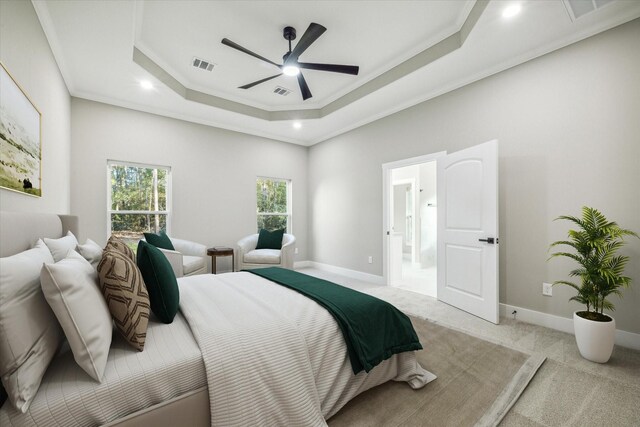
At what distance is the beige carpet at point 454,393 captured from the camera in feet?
5.17

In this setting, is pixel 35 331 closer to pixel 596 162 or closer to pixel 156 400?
pixel 156 400

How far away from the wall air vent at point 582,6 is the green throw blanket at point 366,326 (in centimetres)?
291

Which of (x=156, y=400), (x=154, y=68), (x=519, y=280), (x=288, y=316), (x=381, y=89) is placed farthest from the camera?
(x=381, y=89)

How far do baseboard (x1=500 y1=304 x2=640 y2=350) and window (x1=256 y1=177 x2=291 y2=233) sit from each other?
4124 millimetres

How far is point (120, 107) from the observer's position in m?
4.09

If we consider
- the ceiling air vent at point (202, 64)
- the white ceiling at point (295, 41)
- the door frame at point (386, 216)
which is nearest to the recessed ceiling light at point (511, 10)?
the white ceiling at point (295, 41)

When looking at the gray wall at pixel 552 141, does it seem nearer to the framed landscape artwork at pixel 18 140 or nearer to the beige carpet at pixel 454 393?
the beige carpet at pixel 454 393

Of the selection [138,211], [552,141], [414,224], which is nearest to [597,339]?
[552,141]

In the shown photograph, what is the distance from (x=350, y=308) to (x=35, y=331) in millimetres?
1427

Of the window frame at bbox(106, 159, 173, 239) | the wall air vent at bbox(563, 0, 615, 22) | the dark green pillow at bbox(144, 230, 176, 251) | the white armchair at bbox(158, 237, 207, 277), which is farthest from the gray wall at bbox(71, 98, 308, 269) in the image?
the wall air vent at bbox(563, 0, 615, 22)

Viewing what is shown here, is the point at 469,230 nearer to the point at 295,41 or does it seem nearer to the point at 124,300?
the point at 295,41

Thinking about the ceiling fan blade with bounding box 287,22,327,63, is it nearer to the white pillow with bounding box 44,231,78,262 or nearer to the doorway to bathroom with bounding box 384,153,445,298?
the doorway to bathroom with bounding box 384,153,445,298

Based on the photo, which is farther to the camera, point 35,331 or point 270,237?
point 270,237

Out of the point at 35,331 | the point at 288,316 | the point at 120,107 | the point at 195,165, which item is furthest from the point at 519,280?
the point at 120,107
